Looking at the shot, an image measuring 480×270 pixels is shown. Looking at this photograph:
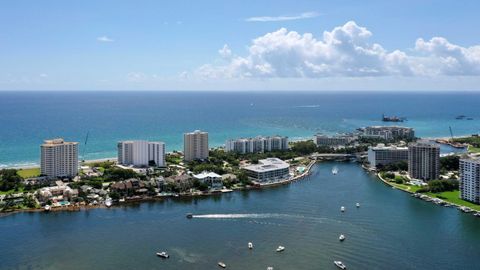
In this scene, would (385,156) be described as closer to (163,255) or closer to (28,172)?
(163,255)

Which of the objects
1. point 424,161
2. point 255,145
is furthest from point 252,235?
point 255,145

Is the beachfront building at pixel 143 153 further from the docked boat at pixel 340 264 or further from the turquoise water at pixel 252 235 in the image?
the docked boat at pixel 340 264

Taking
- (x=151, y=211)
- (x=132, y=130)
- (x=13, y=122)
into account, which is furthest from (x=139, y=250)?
(x=13, y=122)

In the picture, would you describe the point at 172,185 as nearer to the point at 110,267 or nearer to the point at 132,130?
the point at 110,267

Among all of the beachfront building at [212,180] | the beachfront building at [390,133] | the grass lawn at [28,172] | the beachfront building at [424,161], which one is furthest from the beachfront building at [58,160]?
the beachfront building at [390,133]

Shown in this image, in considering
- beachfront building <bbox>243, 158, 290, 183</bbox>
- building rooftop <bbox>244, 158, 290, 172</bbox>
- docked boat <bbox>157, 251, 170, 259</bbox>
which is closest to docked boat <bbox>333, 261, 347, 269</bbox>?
docked boat <bbox>157, 251, 170, 259</bbox>

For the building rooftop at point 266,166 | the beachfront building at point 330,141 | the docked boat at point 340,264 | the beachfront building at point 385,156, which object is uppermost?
the beachfront building at point 330,141

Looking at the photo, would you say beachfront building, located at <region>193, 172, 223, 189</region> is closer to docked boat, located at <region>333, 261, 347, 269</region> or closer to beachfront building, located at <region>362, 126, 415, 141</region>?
docked boat, located at <region>333, 261, 347, 269</region>
